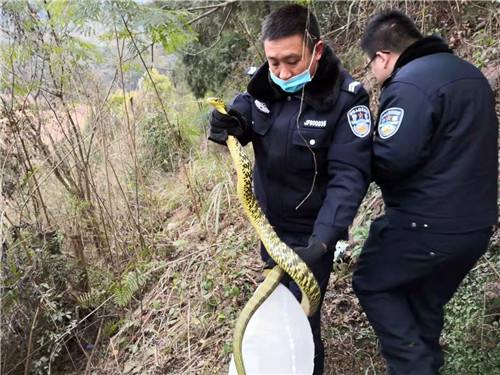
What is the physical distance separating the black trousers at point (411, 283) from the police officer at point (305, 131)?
254 millimetres

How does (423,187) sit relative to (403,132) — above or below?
below

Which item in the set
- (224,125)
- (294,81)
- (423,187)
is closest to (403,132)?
(423,187)

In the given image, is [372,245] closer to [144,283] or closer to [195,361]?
[195,361]

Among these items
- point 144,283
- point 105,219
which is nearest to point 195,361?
point 144,283

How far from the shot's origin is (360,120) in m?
1.98

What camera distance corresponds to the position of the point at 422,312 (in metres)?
→ 2.26

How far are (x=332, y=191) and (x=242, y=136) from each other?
0.49 meters

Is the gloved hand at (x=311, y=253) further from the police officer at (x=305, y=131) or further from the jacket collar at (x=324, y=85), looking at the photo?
the jacket collar at (x=324, y=85)

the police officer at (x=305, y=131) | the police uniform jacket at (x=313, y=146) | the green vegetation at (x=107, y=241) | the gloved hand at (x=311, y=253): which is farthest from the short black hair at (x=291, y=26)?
the green vegetation at (x=107, y=241)

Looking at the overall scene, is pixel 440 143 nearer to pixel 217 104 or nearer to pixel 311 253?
pixel 311 253

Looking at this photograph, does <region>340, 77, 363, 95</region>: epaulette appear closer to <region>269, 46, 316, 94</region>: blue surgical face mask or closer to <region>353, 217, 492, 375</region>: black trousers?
<region>269, 46, 316, 94</region>: blue surgical face mask

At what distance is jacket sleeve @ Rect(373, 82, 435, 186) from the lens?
1922 millimetres

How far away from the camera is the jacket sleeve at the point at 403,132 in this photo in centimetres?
192

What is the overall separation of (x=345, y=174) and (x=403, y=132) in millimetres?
288
